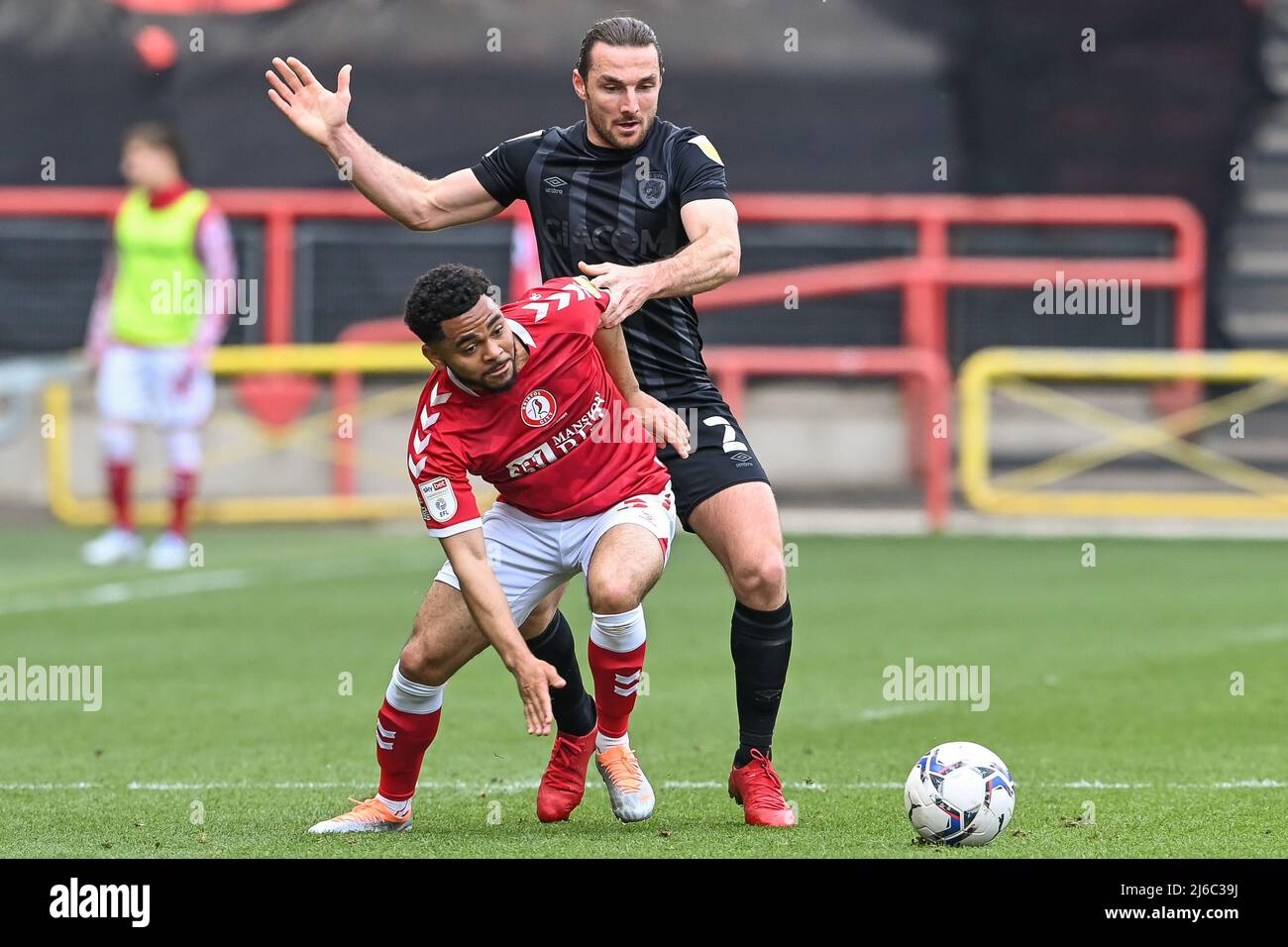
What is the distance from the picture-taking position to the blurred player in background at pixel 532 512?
5504 millimetres

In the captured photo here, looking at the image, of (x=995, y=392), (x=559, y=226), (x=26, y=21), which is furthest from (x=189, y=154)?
(x=559, y=226)

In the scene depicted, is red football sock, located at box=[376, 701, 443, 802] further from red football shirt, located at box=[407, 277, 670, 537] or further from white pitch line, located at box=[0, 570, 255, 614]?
white pitch line, located at box=[0, 570, 255, 614]

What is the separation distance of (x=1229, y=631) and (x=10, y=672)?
206 inches

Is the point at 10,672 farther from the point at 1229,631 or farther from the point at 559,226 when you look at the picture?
the point at 1229,631

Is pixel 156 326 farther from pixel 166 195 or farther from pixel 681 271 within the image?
pixel 681 271

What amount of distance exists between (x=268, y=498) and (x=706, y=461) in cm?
1015

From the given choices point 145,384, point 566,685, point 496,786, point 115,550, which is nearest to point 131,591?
point 115,550

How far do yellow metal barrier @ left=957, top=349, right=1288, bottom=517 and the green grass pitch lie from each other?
153 cm

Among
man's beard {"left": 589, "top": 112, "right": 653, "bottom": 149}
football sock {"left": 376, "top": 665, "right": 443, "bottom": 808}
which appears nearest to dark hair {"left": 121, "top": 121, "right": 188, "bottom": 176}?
man's beard {"left": 589, "top": 112, "right": 653, "bottom": 149}

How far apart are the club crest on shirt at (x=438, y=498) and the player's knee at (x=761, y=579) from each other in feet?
3.04

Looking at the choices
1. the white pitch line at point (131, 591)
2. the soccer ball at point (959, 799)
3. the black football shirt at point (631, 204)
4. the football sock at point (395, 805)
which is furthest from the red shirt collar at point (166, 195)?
the soccer ball at point (959, 799)

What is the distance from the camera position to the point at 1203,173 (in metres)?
16.6

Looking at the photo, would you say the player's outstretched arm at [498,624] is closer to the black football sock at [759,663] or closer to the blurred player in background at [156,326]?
the black football sock at [759,663]

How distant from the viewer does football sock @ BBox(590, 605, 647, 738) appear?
603 centimetres
